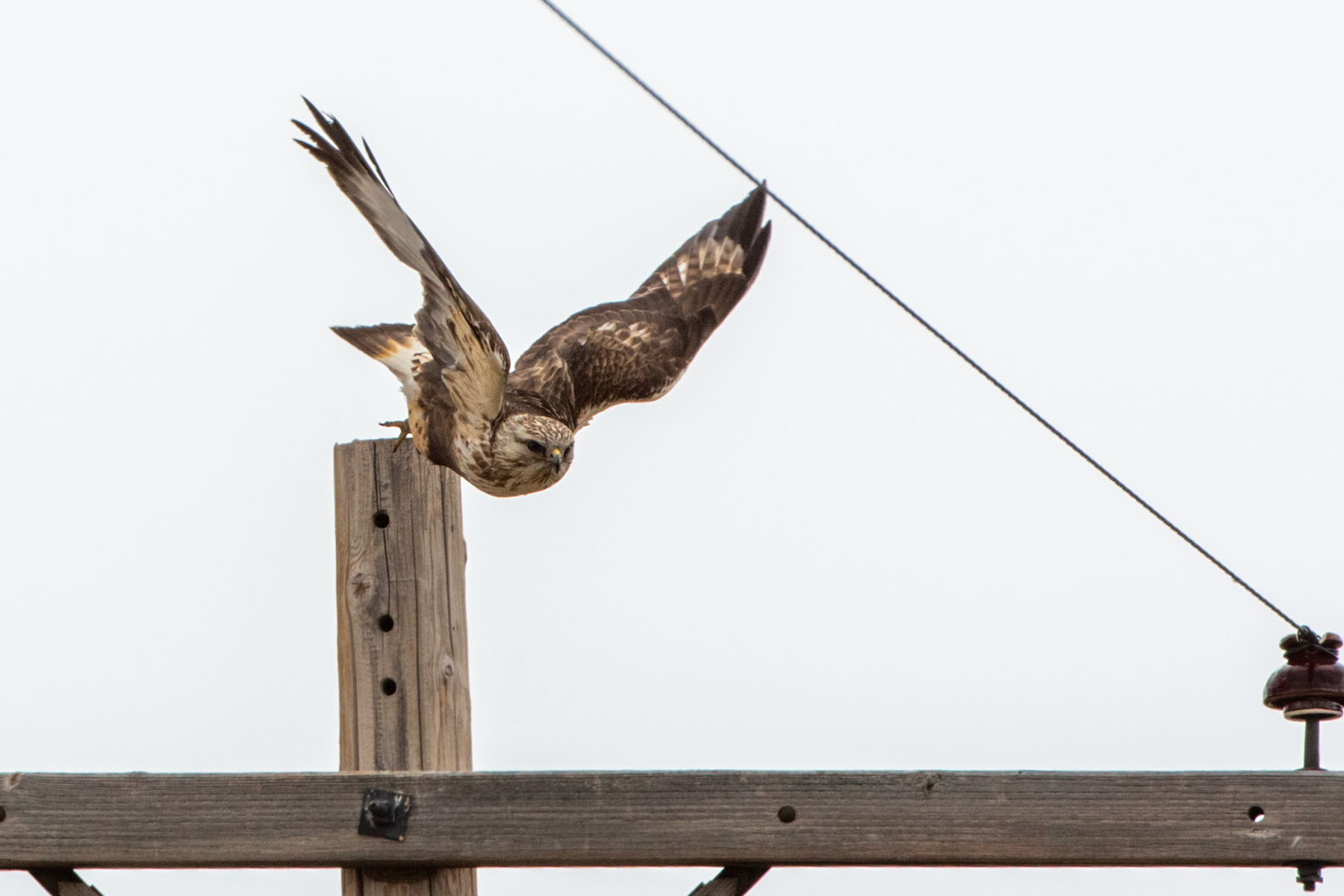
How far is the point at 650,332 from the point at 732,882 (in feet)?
8.35

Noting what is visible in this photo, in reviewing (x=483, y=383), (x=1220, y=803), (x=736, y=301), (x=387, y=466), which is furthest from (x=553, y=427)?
(x=1220, y=803)

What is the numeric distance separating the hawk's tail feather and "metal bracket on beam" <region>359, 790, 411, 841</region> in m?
1.66

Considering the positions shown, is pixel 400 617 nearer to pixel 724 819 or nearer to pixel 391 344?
pixel 724 819

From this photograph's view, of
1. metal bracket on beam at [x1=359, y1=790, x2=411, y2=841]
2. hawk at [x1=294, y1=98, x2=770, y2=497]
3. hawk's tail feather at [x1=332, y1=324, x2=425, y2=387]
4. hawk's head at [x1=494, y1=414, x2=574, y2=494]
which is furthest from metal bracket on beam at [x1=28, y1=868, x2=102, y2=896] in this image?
hawk's tail feather at [x1=332, y1=324, x2=425, y2=387]

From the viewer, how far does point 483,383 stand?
12.7 feet

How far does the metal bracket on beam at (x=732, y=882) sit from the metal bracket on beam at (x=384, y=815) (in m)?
0.51

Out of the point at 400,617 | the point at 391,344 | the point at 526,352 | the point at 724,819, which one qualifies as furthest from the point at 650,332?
the point at 724,819

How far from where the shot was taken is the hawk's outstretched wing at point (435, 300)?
3279 mm

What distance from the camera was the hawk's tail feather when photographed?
430cm

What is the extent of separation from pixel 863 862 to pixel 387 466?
114 cm

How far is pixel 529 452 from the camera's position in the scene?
3.88 metres

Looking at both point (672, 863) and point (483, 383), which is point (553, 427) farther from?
point (672, 863)

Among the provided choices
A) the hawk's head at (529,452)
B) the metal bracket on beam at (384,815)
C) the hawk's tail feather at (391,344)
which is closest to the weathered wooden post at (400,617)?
the metal bracket on beam at (384,815)

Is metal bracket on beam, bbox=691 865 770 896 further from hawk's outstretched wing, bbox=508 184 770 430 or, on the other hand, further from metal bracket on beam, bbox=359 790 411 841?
hawk's outstretched wing, bbox=508 184 770 430
